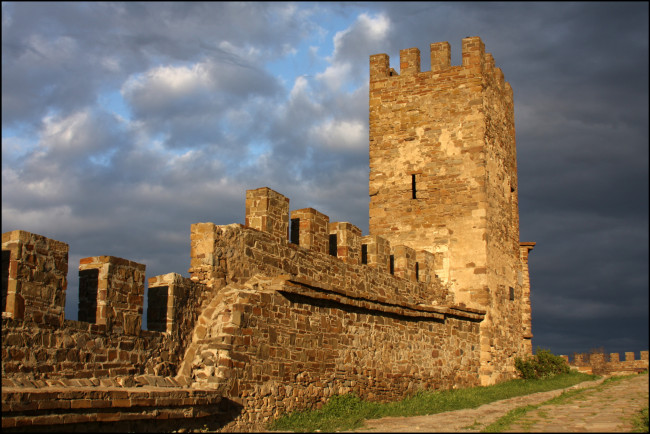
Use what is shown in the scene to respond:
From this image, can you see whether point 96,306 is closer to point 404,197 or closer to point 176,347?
point 176,347

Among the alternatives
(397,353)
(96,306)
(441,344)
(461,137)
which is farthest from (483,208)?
(96,306)

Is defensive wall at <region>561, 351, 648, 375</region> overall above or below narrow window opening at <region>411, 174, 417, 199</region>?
below

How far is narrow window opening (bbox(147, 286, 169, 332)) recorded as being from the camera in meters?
9.23

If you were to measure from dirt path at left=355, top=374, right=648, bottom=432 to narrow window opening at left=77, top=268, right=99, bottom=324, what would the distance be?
3.43 m

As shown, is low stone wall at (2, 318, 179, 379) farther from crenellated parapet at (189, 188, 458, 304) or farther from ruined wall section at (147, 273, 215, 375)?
crenellated parapet at (189, 188, 458, 304)

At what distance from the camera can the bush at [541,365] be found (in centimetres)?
1712

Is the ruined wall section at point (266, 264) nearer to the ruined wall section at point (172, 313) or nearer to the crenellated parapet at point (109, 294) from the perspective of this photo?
the ruined wall section at point (172, 313)

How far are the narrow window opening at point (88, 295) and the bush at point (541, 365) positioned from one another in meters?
11.6

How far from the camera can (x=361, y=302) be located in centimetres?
1233

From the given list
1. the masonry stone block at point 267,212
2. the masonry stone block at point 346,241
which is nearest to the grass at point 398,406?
the masonry stone block at point 346,241

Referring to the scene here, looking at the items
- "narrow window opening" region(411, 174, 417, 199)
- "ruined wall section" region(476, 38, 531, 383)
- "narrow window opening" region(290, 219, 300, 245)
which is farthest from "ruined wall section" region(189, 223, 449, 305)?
"ruined wall section" region(476, 38, 531, 383)

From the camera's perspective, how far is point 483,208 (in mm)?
16031

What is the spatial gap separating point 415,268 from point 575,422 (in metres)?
7.07

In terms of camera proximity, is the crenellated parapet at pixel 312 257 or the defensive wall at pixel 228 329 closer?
the defensive wall at pixel 228 329
